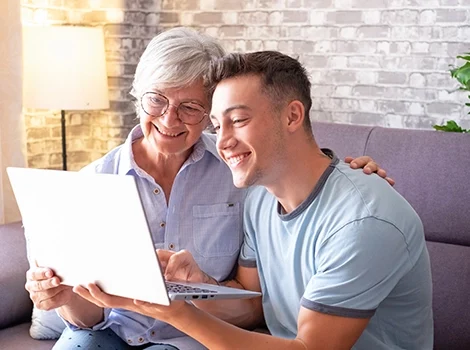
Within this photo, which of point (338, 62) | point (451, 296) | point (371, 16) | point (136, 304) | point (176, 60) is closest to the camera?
point (136, 304)

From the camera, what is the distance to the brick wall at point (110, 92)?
11.8 feet

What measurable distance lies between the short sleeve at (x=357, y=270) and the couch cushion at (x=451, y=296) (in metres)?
0.68

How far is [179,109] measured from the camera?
1960 mm

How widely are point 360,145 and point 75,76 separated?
4.33 feet

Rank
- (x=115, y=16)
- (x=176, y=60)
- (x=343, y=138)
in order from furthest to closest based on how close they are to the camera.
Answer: (x=115, y=16), (x=343, y=138), (x=176, y=60)

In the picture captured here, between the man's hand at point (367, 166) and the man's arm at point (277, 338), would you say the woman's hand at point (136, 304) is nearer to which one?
the man's arm at point (277, 338)

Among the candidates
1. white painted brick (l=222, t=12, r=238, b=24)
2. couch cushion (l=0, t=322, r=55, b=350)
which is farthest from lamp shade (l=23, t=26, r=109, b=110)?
couch cushion (l=0, t=322, r=55, b=350)

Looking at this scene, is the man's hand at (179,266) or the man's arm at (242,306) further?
the man's arm at (242,306)

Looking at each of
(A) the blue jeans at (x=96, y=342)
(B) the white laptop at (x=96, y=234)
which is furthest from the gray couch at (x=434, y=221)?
(B) the white laptop at (x=96, y=234)

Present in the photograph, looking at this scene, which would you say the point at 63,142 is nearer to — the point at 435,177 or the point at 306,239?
the point at 435,177

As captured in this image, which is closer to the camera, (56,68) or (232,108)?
(232,108)

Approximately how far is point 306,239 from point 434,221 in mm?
766

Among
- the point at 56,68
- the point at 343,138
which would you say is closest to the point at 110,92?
the point at 56,68

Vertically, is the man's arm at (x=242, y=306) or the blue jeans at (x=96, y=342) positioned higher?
the man's arm at (x=242, y=306)
